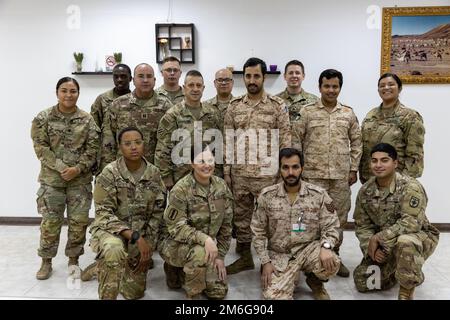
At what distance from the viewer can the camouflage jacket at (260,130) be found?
3.22 meters

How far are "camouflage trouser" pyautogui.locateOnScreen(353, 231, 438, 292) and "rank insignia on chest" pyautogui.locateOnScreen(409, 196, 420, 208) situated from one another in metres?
0.20

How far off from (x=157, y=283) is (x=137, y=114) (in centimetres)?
138

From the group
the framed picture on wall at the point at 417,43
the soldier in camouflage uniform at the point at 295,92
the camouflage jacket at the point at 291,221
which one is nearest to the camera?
the camouflage jacket at the point at 291,221

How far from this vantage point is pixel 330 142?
326 centimetres

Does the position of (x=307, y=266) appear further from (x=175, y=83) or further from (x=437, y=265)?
(x=175, y=83)

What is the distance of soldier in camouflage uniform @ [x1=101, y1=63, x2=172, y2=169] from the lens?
3.45m

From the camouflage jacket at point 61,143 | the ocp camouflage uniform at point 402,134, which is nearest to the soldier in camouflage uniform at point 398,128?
the ocp camouflage uniform at point 402,134

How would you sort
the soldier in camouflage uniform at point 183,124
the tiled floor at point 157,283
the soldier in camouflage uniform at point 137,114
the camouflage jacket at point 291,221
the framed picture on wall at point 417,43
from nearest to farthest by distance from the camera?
the camouflage jacket at point 291,221 < the tiled floor at point 157,283 < the soldier in camouflage uniform at point 183,124 < the soldier in camouflage uniform at point 137,114 < the framed picture on wall at point 417,43

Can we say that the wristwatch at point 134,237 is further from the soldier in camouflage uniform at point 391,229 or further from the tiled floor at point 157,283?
the soldier in camouflage uniform at point 391,229

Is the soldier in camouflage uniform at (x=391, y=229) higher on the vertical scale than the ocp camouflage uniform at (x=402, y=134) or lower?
lower

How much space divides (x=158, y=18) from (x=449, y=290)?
376cm

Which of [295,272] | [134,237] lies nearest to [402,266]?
[295,272]

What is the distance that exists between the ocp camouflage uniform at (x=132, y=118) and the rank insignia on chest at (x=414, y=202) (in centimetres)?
204

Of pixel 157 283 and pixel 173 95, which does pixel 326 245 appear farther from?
pixel 173 95
